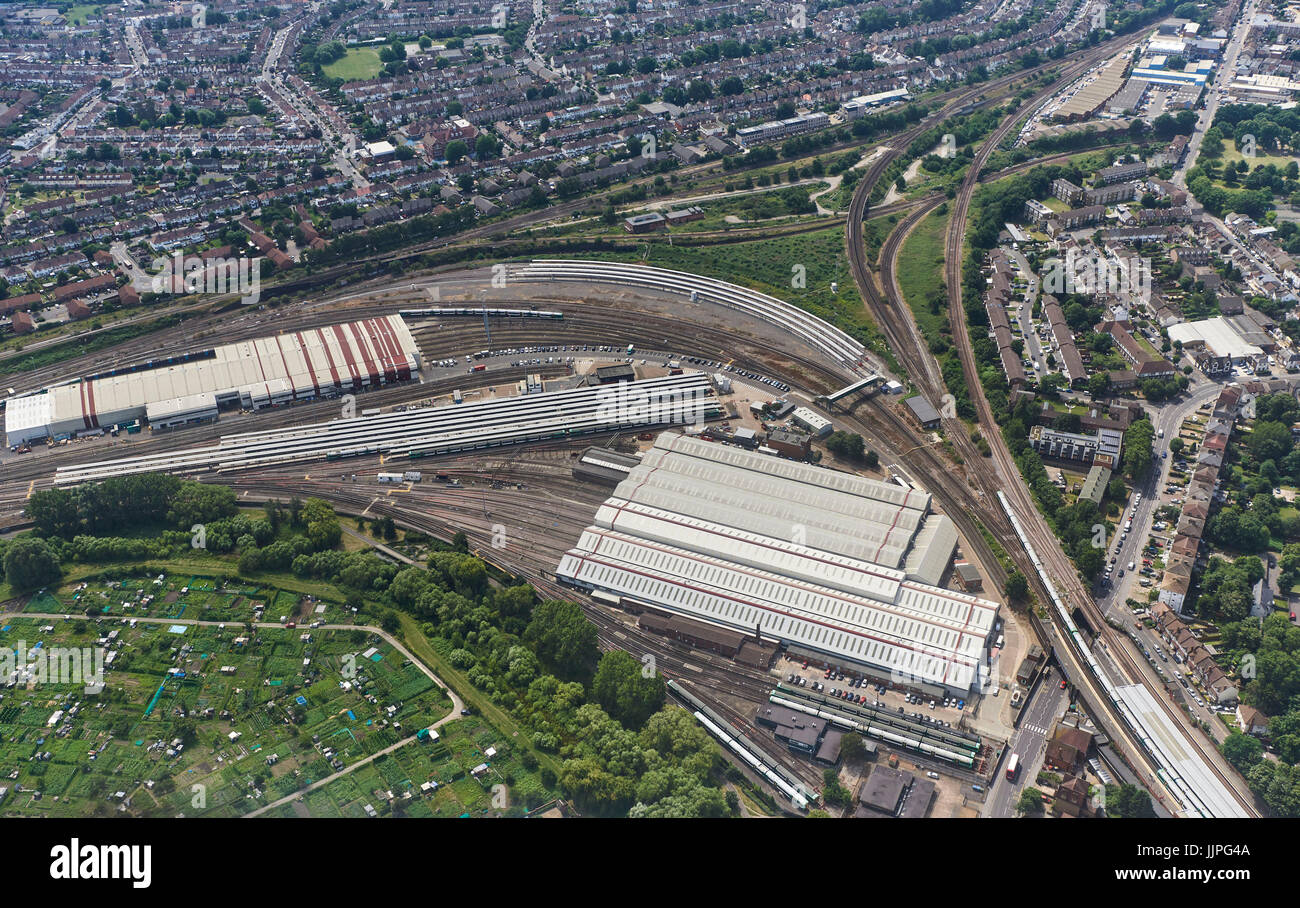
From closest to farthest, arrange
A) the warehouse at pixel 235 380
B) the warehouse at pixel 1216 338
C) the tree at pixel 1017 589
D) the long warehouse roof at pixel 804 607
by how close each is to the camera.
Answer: the long warehouse roof at pixel 804 607 < the tree at pixel 1017 589 < the warehouse at pixel 235 380 < the warehouse at pixel 1216 338

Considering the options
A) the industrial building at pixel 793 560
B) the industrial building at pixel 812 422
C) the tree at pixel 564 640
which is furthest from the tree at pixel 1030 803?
the industrial building at pixel 812 422

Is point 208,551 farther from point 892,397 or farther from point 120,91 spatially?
point 120,91

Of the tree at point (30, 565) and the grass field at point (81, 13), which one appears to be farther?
the grass field at point (81, 13)

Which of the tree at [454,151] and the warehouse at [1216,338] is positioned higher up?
the tree at [454,151]

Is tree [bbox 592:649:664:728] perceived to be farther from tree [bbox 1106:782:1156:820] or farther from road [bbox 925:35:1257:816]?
road [bbox 925:35:1257:816]

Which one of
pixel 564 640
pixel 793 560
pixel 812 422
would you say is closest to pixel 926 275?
pixel 812 422

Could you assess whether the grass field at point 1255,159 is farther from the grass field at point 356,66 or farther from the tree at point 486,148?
the grass field at point 356,66

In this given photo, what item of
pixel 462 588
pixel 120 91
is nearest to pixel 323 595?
pixel 462 588
